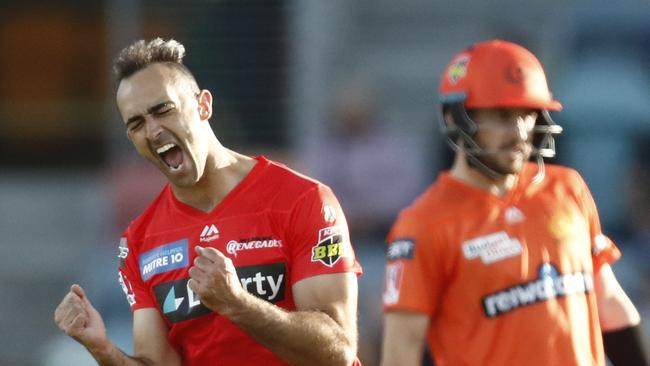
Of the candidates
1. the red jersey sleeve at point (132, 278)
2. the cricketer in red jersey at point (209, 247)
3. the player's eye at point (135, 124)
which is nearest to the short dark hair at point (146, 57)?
the cricketer in red jersey at point (209, 247)

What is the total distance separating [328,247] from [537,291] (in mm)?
766

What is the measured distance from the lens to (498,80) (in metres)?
5.72

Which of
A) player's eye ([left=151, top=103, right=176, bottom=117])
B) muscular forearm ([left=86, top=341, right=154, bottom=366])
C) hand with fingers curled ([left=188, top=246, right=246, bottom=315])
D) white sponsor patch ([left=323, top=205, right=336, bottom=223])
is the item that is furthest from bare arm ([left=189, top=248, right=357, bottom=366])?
player's eye ([left=151, top=103, right=176, bottom=117])

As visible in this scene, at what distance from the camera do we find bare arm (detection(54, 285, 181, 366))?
529 cm

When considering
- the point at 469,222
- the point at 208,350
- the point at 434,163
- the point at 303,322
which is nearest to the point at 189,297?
the point at 208,350

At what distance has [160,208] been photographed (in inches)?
227

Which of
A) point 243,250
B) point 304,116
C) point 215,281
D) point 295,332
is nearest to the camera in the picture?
point 215,281

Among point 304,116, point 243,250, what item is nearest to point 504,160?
point 243,250

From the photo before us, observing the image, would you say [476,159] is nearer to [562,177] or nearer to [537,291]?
[562,177]

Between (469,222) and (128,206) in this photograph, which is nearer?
(469,222)

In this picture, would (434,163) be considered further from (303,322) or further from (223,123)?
(303,322)

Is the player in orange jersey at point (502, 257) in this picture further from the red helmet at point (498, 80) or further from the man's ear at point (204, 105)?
the man's ear at point (204, 105)

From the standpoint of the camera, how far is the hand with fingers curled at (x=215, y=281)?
4.84 m

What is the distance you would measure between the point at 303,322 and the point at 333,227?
17.7 inches
